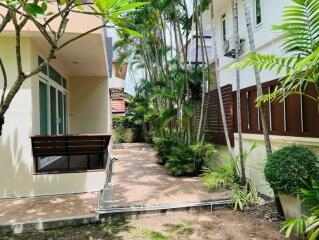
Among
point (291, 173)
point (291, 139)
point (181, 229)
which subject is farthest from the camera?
point (291, 139)

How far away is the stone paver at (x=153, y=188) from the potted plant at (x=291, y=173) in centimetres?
168

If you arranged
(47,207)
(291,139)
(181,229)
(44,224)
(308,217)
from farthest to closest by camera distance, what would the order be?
(47,207) → (291,139) → (44,224) → (181,229) → (308,217)

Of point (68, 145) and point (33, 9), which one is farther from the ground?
point (33, 9)

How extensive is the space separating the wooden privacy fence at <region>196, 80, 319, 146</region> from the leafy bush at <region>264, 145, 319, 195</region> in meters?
0.71

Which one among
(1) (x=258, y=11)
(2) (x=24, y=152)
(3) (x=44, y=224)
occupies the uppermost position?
(1) (x=258, y=11)

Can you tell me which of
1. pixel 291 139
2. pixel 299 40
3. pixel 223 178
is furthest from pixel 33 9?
pixel 223 178

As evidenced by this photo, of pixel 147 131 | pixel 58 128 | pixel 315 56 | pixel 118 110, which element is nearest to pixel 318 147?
pixel 315 56

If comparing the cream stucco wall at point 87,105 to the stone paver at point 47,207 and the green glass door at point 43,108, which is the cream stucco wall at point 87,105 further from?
the stone paver at point 47,207

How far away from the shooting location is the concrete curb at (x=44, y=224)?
5145 mm

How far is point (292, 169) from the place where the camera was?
4641 millimetres

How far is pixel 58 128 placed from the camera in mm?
10797

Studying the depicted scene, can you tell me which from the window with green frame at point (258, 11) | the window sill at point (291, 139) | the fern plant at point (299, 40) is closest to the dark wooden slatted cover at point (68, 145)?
the window sill at point (291, 139)

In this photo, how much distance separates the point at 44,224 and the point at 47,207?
1.07 m

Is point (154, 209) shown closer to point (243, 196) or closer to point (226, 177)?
point (243, 196)
